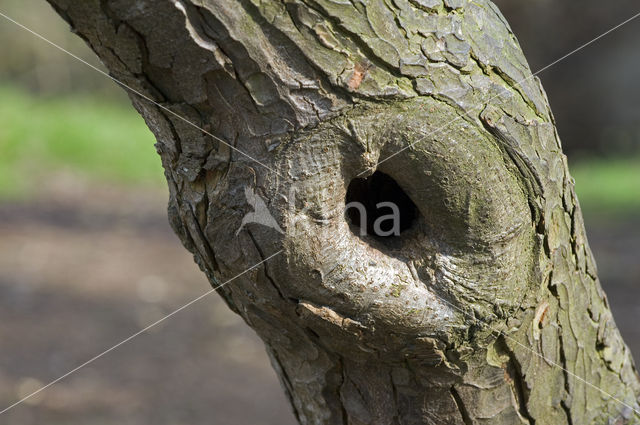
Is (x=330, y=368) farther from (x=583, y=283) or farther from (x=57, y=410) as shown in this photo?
(x=57, y=410)

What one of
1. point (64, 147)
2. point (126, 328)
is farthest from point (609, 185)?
point (64, 147)

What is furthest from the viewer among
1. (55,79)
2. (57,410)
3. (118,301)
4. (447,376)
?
(55,79)

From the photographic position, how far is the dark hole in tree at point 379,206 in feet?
3.71

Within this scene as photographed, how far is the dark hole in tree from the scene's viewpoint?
1132 millimetres

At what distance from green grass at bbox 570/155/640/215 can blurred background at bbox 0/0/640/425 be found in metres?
0.03

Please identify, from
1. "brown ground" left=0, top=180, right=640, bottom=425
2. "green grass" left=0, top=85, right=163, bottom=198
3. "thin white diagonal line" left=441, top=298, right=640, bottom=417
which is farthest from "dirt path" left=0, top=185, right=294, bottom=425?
"thin white diagonal line" left=441, top=298, right=640, bottom=417

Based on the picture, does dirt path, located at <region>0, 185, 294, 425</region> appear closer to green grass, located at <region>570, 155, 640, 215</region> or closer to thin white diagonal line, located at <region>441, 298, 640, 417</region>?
thin white diagonal line, located at <region>441, 298, 640, 417</region>

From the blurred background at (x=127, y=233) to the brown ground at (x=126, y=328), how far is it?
10 mm

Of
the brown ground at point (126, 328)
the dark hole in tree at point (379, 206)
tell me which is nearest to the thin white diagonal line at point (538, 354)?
the dark hole in tree at point (379, 206)

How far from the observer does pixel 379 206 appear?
115cm

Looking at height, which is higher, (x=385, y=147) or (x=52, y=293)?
(x=52, y=293)

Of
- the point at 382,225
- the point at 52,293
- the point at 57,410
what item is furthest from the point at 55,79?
the point at 382,225

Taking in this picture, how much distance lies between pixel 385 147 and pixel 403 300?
0.23 m

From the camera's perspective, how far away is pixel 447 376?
1120 mm
